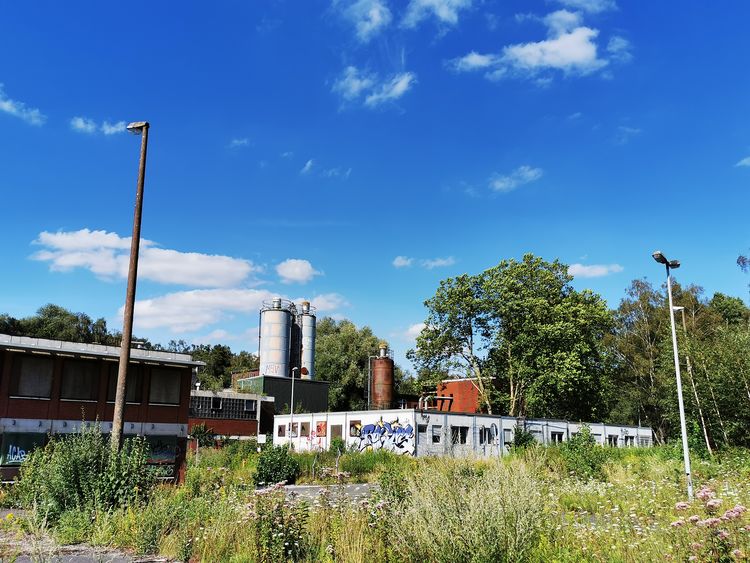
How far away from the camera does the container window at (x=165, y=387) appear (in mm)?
25094

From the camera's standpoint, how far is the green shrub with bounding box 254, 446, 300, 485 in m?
24.2

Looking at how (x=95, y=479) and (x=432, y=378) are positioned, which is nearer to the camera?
(x=95, y=479)

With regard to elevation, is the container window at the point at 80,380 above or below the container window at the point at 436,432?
above

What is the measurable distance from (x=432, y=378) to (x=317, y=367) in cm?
2458

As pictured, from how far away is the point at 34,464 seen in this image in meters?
14.1

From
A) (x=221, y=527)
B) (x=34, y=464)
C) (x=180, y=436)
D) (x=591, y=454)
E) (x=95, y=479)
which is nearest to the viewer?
(x=221, y=527)

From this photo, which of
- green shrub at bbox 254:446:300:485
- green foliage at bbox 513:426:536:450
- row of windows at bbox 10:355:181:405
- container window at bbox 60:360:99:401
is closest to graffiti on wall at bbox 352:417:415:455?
green foliage at bbox 513:426:536:450

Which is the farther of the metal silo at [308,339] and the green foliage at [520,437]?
the metal silo at [308,339]

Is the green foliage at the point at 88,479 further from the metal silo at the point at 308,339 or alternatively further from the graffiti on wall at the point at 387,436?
the metal silo at the point at 308,339

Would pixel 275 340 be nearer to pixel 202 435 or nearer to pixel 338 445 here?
pixel 202 435

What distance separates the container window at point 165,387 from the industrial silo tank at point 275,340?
3628 cm

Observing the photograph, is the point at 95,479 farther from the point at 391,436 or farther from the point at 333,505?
the point at 391,436

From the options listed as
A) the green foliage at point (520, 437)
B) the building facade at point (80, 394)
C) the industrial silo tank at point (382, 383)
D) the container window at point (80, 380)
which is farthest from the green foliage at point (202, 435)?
the container window at point (80, 380)

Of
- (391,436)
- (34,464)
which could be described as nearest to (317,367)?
(391,436)
